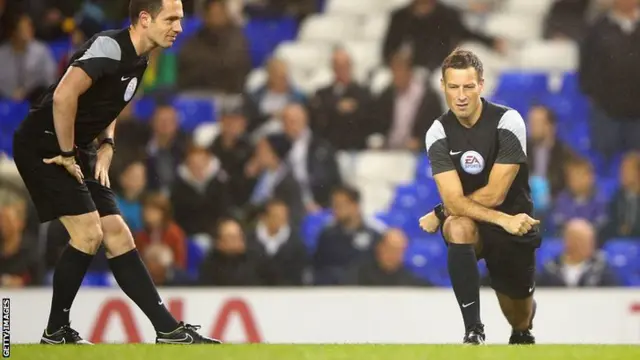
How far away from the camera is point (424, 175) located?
1255 centimetres

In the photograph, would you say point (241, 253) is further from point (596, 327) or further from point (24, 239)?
point (596, 327)

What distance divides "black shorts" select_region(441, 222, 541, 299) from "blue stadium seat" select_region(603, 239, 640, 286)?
3.90 meters

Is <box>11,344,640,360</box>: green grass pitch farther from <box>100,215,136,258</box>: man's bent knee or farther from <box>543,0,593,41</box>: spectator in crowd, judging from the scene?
<box>543,0,593,41</box>: spectator in crowd

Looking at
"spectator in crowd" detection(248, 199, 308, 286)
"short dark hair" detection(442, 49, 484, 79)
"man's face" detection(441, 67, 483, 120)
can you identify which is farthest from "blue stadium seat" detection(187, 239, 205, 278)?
"short dark hair" detection(442, 49, 484, 79)

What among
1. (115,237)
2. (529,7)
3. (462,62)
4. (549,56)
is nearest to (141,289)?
(115,237)

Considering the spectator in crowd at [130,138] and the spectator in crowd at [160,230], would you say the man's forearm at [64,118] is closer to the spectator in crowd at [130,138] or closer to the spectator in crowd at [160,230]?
the spectator in crowd at [160,230]

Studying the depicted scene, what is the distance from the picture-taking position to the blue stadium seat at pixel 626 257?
11.5 metres

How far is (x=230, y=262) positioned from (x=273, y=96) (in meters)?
2.12

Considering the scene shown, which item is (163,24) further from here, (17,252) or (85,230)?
(17,252)

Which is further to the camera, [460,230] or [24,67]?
[24,67]

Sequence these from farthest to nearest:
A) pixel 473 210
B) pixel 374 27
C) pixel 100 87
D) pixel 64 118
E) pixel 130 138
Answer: pixel 374 27, pixel 130 138, pixel 473 210, pixel 100 87, pixel 64 118

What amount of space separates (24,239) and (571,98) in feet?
18.0

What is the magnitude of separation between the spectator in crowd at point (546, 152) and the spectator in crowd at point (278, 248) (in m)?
2.32

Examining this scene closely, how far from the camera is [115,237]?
7.06 m
